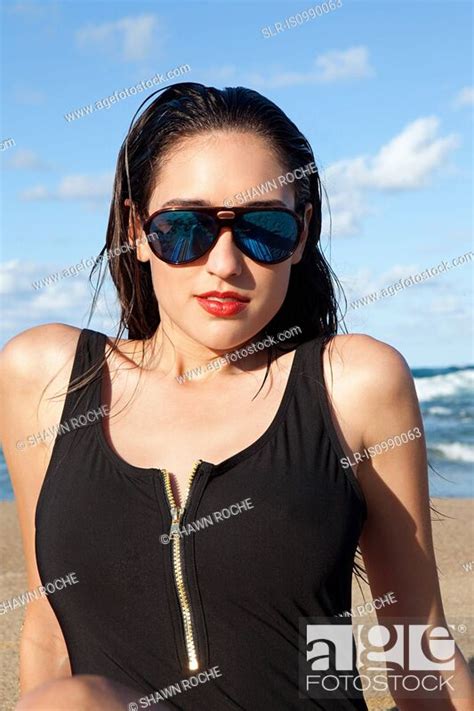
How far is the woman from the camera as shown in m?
2.23

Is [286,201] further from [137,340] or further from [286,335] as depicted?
[137,340]

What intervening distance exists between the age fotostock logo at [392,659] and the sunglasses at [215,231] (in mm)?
954

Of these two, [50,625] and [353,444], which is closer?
[353,444]

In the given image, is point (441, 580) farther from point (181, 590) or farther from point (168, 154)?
point (168, 154)

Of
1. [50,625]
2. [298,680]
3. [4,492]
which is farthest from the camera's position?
[4,492]

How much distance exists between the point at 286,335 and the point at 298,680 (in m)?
0.96

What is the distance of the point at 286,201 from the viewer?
2.52 m

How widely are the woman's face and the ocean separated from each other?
6.23 meters

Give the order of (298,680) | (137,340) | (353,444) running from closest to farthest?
(298,680) < (353,444) < (137,340)

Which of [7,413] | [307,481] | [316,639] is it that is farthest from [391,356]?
[7,413]

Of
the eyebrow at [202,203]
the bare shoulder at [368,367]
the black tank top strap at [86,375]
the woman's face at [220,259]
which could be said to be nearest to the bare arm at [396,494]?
the bare shoulder at [368,367]

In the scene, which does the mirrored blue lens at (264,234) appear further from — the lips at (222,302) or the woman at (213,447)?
the lips at (222,302)

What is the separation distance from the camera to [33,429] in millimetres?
2629

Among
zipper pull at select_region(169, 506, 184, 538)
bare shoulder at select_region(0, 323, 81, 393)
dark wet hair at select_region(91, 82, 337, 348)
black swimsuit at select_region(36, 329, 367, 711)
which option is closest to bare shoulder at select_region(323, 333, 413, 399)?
black swimsuit at select_region(36, 329, 367, 711)
